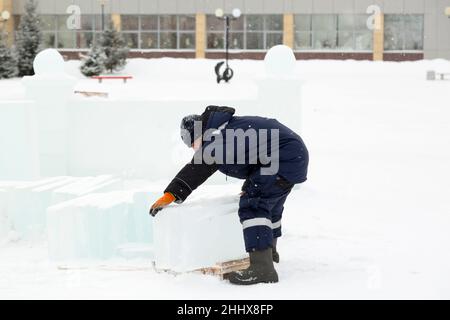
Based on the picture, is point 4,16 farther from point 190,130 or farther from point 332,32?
point 190,130

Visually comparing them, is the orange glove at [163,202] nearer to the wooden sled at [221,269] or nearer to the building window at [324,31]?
the wooden sled at [221,269]

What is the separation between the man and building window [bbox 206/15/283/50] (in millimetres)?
35047

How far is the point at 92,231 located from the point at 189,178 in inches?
56.8

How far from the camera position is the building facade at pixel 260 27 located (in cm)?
3944

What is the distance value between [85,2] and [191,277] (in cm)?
3650

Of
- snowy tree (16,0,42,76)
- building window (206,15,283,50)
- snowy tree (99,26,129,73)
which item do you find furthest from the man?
building window (206,15,283,50)

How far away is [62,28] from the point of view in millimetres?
40938

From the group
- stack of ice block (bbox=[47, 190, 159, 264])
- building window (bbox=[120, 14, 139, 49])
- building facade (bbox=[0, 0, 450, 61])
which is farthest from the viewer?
building window (bbox=[120, 14, 139, 49])

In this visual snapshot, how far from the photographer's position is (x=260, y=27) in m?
40.2

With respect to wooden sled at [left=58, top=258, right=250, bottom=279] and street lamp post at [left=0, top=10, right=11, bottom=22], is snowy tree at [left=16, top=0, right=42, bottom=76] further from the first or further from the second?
wooden sled at [left=58, top=258, right=250, bottom=279]

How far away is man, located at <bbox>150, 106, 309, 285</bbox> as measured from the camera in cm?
532

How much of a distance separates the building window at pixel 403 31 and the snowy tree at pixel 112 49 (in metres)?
14.4

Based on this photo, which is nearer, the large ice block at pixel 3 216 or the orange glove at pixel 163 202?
the orange glove at pixel 163 202

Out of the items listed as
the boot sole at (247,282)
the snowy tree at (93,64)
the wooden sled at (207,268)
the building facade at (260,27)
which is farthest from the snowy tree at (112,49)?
the boot sole at (247,282)
